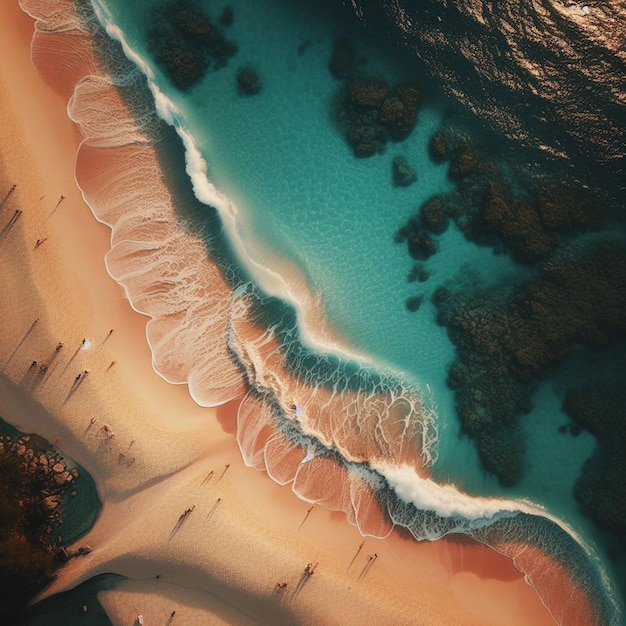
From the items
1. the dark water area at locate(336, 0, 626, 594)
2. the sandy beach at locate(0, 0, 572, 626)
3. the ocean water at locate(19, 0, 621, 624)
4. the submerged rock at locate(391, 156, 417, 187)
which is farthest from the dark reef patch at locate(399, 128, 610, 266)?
the sandy beach at locate(0, 0, 572, 626)

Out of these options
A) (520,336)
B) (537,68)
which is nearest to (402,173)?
(537,68)

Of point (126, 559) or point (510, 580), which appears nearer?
point (126, 559)

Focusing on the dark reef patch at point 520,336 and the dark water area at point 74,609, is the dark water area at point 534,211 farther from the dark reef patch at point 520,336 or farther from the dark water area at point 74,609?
the dark water area at point 74,609

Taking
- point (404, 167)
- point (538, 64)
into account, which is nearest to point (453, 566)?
point (404, 167)

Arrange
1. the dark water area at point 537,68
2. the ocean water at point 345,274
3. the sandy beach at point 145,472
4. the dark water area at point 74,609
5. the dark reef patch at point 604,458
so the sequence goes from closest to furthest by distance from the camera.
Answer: the dark water area at point 74,609
the sandy beach at point 145,472
the ocean water at point 345,274
the dark reef patch at point 604,458
the dark water area at point 537,68

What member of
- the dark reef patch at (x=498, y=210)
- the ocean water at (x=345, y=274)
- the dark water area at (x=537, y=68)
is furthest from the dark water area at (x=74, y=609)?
the dark water area at (x=537, y=68)

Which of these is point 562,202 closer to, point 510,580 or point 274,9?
point 274,9

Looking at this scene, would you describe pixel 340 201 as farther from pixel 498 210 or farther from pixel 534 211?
pixel 534 211
